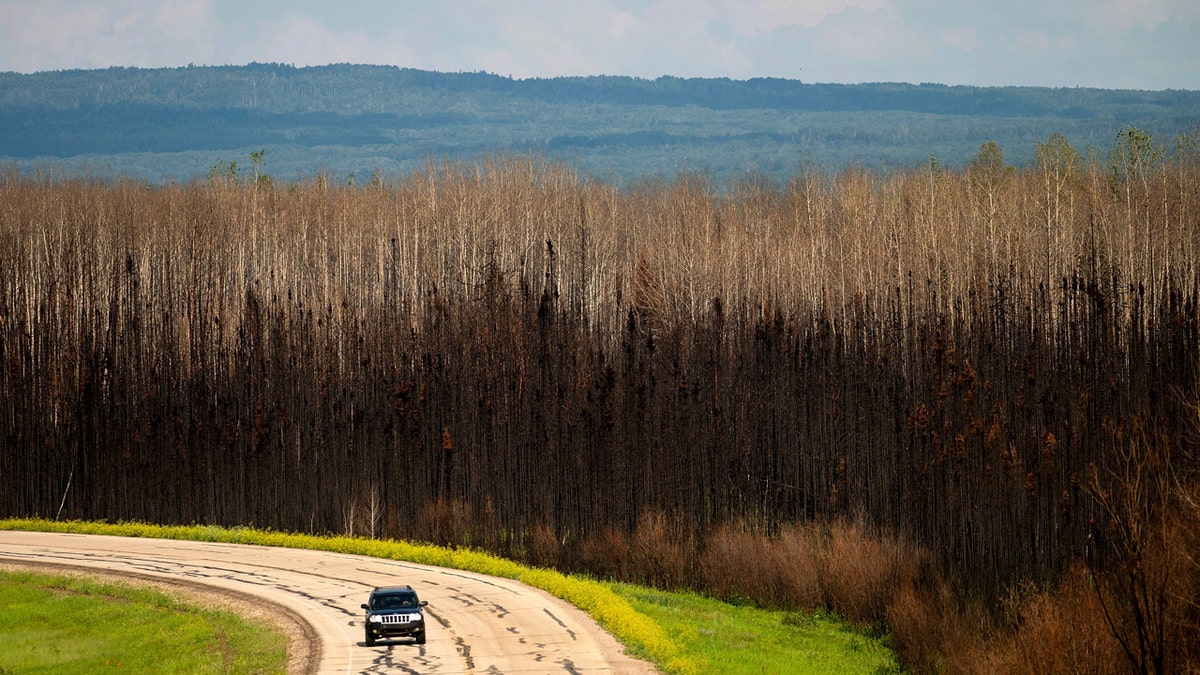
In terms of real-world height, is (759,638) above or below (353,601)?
below

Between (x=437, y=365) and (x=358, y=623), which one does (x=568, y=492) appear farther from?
(x=358, y=623)

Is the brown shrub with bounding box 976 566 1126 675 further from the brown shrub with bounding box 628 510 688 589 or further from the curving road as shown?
the brown shrub with bounding box 628 510 688 589

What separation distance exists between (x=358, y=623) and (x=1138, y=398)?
20.7 metres

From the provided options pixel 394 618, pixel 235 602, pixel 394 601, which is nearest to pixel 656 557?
pixel 235 602

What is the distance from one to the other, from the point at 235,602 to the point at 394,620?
24.0 ft

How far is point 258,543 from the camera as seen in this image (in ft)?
147

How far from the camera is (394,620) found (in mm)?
27719

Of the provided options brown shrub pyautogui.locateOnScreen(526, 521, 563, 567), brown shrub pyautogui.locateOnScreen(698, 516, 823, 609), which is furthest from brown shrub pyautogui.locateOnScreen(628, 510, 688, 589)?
brown shrub pyautogui.locateOnScreen(526, 521, 563, 567)

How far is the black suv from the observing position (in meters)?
27.7

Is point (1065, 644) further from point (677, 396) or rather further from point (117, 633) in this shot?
point (677, 396)

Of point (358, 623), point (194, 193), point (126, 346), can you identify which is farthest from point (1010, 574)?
point (194, 193)

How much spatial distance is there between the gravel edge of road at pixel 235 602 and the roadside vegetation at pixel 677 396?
6.91 m

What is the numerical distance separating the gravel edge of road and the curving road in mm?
47

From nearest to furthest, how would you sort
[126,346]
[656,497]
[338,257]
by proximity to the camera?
[656,497] → [126,346] → [338,257]
